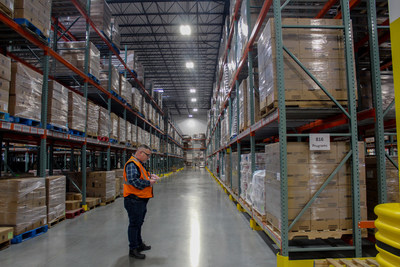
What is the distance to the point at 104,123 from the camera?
7391 mm

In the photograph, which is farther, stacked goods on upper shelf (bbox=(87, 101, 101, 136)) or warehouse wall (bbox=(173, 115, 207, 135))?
warehouse wall (bbox=(173, 115, 207, 135))

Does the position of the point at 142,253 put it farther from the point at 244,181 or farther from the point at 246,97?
the point at 246,97

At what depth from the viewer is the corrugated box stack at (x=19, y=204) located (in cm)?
371

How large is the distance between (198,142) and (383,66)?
94.9ft

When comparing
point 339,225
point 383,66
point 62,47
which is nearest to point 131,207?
point 339,225

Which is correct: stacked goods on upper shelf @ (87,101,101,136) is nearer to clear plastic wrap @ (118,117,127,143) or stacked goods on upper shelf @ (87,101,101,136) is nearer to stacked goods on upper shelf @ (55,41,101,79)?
stacked goods on upper shelf @ (55,41,101,79)

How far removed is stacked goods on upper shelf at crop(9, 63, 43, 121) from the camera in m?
3.86

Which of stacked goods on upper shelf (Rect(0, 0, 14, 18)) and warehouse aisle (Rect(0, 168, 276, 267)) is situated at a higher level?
stacked goods on upper shelf (Rect(0, 0, 14, 18))

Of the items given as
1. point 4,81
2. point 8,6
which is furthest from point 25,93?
point 8,6

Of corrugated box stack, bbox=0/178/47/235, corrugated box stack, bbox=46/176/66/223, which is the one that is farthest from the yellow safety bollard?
corrugated box stack, bbox=46/176/66/223

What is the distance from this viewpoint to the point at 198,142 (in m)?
33.0

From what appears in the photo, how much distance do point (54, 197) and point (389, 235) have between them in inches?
207

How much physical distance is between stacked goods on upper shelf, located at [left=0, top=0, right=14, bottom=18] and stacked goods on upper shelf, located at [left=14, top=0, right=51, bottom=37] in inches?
5.9

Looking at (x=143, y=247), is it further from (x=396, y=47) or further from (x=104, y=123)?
(x=104, y=123)
